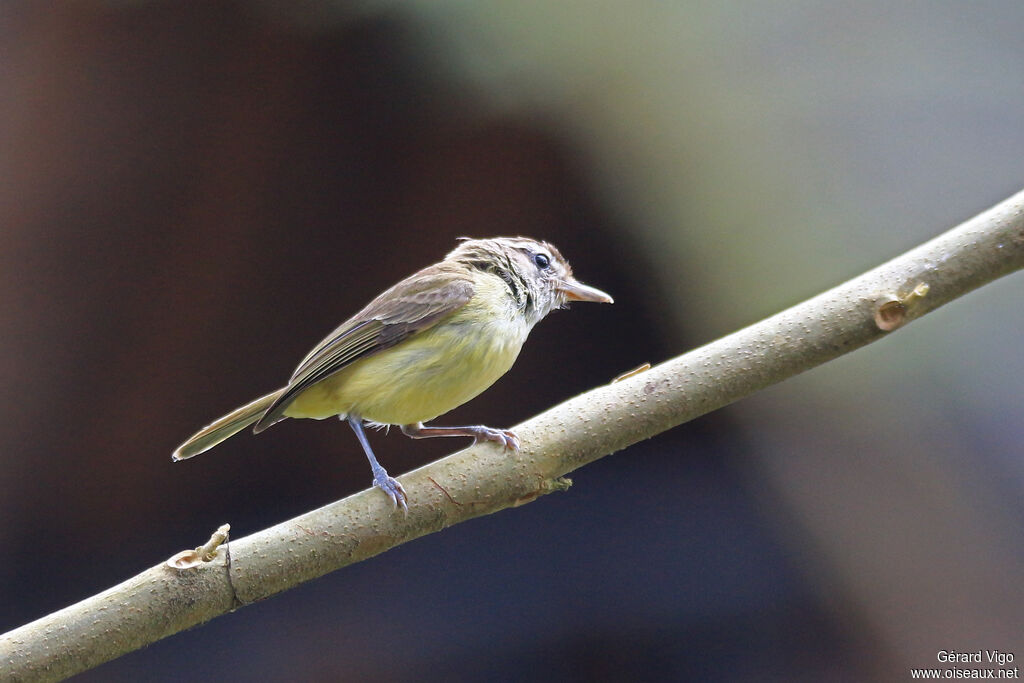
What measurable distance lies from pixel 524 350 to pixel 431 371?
278cm

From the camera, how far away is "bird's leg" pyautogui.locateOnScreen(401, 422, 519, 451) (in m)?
2.52

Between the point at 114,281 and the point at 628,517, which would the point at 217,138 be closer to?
the point at 114,281

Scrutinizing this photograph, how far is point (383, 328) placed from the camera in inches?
120

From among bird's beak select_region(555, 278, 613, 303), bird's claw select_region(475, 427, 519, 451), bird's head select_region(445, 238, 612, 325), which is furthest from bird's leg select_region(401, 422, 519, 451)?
bird's beak select_region(555, 278, 613, 303)

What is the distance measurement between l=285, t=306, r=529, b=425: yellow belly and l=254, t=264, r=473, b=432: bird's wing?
0.03m

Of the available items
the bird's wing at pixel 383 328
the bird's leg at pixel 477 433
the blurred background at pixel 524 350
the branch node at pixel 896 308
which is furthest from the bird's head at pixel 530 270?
the blurred background at pixel 524 350

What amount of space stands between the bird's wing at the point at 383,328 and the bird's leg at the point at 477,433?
38cm

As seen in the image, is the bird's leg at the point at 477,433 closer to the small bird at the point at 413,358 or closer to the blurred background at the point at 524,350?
the small bird at the point at 413,358

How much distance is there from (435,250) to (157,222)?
1.61 meters

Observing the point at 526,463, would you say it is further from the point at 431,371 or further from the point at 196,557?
the point at 196,557

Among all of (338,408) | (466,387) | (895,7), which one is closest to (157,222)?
(338,408)

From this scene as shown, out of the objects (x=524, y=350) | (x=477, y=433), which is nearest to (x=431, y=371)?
(x=477, y=433)

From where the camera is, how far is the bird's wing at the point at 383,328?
9.78 ft

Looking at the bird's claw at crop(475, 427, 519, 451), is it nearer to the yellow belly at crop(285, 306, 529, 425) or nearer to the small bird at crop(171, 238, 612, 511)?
the small bird at crop(171, 238, 612, 511)
